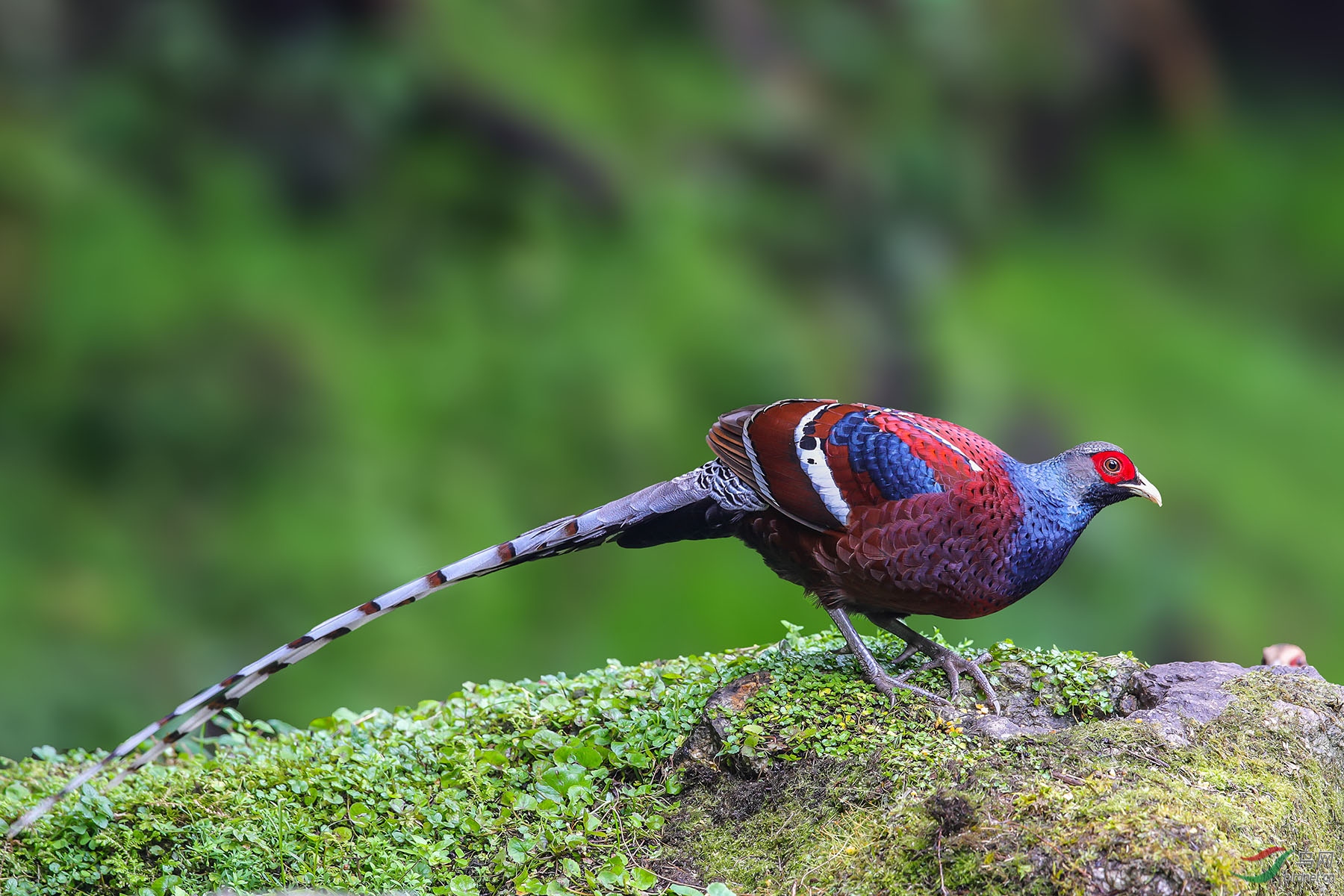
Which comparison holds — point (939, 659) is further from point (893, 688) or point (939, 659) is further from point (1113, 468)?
point (1113, 468)

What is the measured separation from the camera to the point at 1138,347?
9.12 meters

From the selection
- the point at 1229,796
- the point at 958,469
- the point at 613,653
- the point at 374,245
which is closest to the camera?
the point at 1229,796

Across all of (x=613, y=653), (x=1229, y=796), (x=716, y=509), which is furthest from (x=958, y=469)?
(x=613, y=653)

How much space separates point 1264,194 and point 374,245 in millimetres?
6911

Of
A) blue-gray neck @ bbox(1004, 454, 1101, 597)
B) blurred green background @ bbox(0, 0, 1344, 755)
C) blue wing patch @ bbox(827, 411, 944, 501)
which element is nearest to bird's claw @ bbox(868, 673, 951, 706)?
blue-gray neck @ bbox(1004, 454, 1101, 597)

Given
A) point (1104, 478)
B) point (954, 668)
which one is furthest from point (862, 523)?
point (1104, 478)

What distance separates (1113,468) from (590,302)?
474 centimetres

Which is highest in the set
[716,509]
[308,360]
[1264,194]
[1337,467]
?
[308,360]

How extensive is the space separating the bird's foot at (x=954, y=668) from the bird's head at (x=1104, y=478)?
66 centimetres

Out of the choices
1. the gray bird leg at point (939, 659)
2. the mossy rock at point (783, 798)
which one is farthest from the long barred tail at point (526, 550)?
the gray bird leg at point (939, 659)

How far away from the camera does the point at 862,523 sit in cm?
390

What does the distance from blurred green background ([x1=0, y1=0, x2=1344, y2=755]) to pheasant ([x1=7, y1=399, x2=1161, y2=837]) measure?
11.0ft

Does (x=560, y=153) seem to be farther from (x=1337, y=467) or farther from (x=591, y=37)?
(x=1337, y=467)

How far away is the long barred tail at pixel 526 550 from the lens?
3.71 meters
